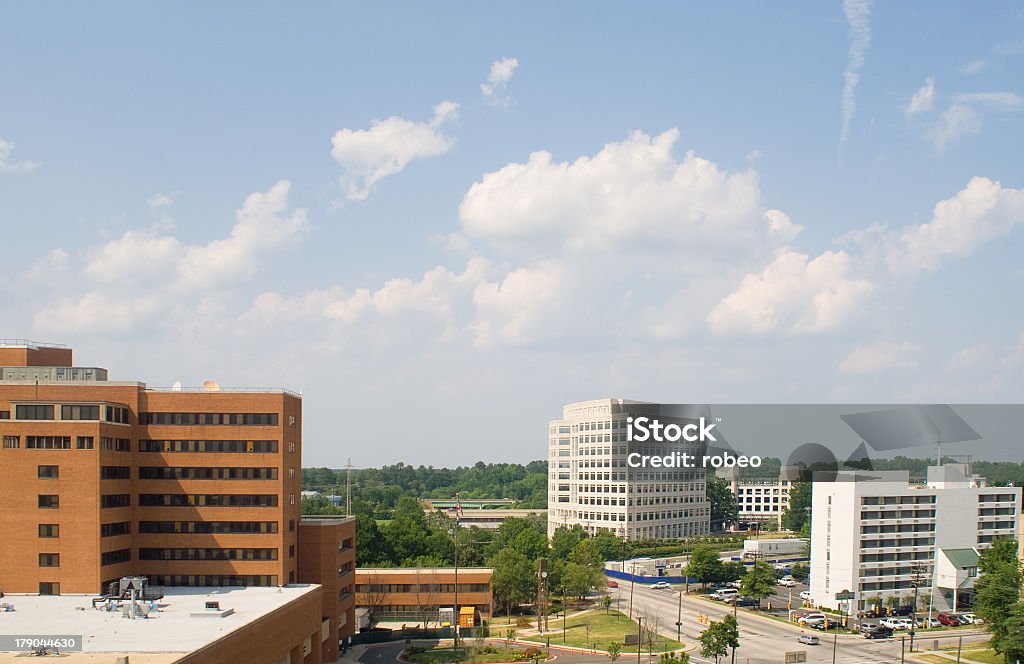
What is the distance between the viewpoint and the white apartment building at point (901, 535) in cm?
11575

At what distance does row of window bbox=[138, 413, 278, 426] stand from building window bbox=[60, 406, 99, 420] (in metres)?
3.79

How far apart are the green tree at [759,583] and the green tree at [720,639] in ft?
107

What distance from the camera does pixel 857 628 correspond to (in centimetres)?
10400

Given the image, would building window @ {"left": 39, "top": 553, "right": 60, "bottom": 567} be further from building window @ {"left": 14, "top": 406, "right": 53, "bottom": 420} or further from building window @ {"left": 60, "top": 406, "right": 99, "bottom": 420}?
building window @ {"left": 60, "top": 406, "right": 99, "bottom": 420}

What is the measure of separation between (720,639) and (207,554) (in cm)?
4489

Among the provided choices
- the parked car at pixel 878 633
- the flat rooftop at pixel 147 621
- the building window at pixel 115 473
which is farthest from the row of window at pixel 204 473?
the parked car at pixel 878 633

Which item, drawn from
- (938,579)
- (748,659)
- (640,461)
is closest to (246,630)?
(748,659)

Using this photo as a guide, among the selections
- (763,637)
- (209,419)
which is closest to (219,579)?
(209,419)

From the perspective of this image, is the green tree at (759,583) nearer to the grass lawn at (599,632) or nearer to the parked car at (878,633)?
the grass lawn at (599,632)

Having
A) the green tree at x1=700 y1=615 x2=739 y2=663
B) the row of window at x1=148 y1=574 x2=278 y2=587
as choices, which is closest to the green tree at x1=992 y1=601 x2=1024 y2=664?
the green tree at x1=700 y1=615 x2=739 y2=663

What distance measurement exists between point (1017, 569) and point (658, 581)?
48156 mm

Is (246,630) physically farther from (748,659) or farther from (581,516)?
(581,516)

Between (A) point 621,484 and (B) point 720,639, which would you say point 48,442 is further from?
(A) point 621,484

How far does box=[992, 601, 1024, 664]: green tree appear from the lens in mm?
81562
